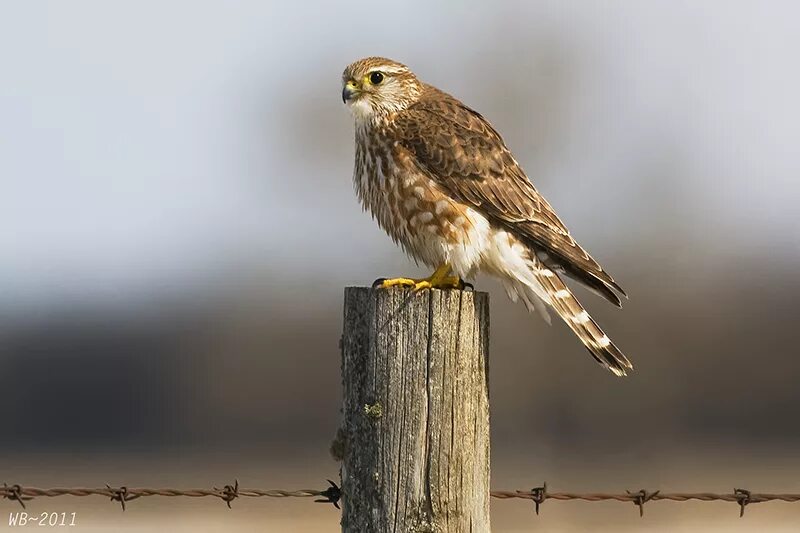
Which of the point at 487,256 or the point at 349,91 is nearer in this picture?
the point at 487,256

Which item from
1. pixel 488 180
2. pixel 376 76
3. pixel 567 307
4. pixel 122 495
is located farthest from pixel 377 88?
pixel 122 495

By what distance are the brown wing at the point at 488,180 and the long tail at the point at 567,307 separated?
63mm

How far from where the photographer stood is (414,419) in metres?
3.28

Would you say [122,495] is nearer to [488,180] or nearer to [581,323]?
[581,323]

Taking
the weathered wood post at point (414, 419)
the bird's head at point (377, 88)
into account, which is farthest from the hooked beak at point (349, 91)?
the weathered wood post at point (414, 419)

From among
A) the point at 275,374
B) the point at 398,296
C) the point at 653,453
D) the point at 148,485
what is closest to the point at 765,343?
the point at 653,453

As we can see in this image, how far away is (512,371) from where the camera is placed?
16.1m

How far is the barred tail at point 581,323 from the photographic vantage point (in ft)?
15.6

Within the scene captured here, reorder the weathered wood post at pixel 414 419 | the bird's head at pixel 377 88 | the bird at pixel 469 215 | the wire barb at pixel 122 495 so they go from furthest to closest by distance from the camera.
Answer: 1. the bird's head at pixel 377 88
2. the bird at pixel 469 215
3. the wire barb at pixel 122 495
4. the weathered wood post at pixel 414 419

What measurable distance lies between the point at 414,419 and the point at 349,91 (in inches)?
96.5

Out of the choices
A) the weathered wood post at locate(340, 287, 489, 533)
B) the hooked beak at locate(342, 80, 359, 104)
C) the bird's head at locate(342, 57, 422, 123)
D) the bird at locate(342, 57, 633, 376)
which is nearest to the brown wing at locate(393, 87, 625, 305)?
the bird at locate(342, 57, 633, 376)

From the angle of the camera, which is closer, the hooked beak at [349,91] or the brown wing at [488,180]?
the brown wing at [488,180]

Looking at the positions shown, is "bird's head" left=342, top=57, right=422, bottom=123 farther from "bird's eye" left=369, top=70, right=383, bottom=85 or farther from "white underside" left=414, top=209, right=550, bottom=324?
"white underside" left=414, top=209, right=550, bottom=324

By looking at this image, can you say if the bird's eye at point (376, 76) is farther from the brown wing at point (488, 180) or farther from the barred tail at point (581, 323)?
the barred tail at point (581, 323)
